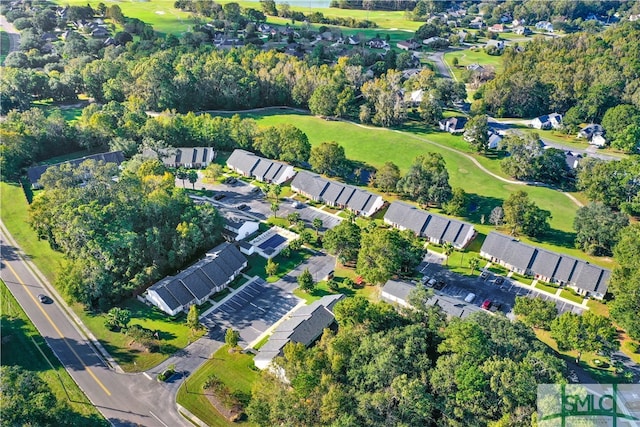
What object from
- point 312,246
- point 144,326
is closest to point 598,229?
point 312,246

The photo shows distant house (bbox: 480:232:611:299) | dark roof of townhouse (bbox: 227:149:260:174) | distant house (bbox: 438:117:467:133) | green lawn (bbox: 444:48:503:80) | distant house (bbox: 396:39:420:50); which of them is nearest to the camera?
distant house (bbox: 480:232:611:299)

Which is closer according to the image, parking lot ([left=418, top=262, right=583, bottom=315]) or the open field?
the open field

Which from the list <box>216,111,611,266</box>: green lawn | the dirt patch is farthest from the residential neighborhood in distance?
<box>216,111,611,266</box>: green lawn

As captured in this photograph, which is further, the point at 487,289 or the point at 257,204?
the point at 257,204

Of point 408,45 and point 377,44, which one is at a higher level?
point 377,44

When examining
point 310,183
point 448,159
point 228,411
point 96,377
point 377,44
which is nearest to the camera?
point 228,411

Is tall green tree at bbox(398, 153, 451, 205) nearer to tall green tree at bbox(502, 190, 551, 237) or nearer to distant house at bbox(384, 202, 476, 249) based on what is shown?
distant house at bbox(384, 202, 476, 249)

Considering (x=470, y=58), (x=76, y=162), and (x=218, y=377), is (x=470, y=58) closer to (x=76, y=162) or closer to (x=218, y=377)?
(x=76, y=162)

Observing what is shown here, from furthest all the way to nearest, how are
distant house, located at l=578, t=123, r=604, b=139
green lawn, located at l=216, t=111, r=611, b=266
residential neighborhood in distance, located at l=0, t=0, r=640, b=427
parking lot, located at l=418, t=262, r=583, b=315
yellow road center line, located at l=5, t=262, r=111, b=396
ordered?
distant house, located at l=578, t=123, r=604, b=139
green lawn, located at l=216, t=111, r=611, b=266
parking lot, located at l=418, t=262, r=583, b=315
yellow road center line, located at l=5, t=262, r=111, b=396
residential neighborhood in distance, located at l=0, t=0, r=640, b=427
